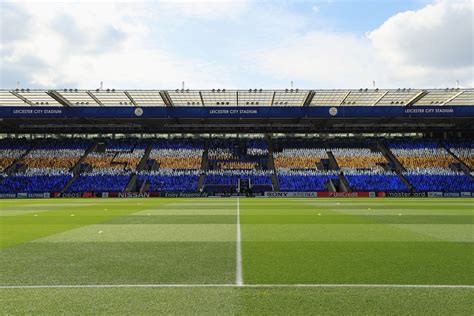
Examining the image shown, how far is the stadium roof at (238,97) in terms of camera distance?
154 feet

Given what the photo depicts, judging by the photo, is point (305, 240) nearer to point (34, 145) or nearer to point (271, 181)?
point (271, 181)

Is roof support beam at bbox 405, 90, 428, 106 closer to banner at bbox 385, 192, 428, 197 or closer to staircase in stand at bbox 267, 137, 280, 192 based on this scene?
banner at bbox 385, 192, 428, 197

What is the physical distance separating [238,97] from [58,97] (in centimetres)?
1997

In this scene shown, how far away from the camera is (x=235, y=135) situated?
63.2 m

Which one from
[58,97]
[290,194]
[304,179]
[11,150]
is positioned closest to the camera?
[58,97]

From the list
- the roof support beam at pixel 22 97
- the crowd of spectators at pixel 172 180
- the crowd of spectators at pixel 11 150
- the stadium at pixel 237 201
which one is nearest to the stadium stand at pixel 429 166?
the stadium at pixel 237 201

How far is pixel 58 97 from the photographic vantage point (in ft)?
162

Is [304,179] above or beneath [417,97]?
beneath

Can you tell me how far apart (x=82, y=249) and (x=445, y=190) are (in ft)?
158

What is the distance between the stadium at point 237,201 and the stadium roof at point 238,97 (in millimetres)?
310

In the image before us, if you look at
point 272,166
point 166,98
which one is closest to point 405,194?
point 272,166

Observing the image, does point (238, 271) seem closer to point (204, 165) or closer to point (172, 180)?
point (172, 180)

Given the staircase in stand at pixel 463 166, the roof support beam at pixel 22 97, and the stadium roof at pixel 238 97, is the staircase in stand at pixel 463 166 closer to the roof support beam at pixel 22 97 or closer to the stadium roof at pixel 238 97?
the stadium roof at pixel 238 97

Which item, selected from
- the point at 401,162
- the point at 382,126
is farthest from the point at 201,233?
the point at 382,126
